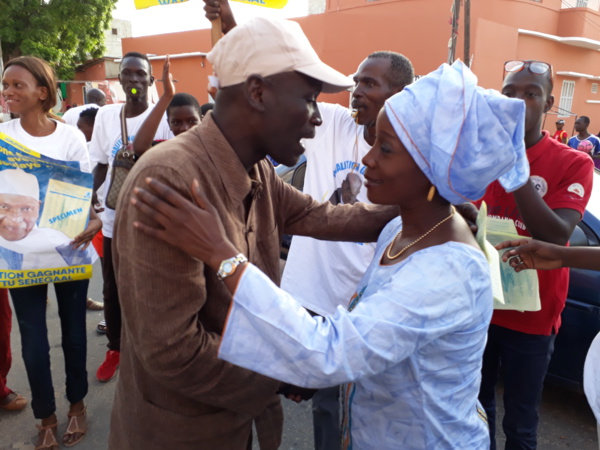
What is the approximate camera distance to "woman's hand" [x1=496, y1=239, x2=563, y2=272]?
1.85m

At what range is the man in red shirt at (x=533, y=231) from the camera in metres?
2.08

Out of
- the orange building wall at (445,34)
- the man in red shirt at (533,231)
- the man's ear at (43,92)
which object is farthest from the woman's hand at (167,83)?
the orange building wall at (445,34)

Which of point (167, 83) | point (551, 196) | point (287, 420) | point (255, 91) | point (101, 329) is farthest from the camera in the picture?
point (101, 329)

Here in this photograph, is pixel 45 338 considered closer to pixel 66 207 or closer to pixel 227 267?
pixel 66 207

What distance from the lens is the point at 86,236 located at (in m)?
2.65

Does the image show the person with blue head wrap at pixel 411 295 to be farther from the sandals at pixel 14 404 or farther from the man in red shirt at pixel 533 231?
the sandals at pixel 14 404

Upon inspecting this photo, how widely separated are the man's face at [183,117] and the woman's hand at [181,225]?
2379mm

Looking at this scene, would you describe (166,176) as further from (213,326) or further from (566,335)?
(566,335)

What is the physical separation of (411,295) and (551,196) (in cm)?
133

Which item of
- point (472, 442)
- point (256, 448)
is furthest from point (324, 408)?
point (472, 442)

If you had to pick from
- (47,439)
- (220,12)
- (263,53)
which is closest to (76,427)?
(47,439)

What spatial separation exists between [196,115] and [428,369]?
2.68 metres

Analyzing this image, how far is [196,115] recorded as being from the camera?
3.41 metres

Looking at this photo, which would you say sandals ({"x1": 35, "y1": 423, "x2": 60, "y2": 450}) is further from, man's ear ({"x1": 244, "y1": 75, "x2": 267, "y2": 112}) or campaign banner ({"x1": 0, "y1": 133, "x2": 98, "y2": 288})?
man's ear ({"x1": 244, "y1": 75, "x2": 267, "y2": 112})
